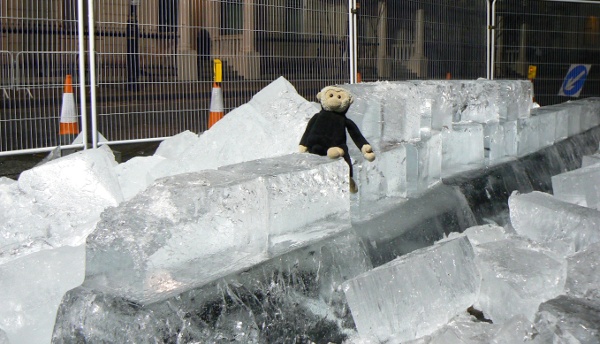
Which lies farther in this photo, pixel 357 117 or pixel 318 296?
pixel 357 117

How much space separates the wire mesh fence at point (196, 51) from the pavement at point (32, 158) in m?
0.14

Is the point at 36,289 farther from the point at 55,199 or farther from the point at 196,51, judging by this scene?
the point at 196,51

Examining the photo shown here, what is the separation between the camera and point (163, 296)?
2447mm

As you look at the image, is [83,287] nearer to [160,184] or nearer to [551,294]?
[160,184]

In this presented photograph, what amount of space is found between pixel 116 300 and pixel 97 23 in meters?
4.08

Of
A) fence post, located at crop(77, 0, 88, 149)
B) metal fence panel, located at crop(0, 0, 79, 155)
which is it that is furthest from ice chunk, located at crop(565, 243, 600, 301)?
metal fence panel, located at crop(0, 0, 79, 155)

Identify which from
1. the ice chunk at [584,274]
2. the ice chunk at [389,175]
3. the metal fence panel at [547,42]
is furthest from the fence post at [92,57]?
the metal fence panel at [547,42]

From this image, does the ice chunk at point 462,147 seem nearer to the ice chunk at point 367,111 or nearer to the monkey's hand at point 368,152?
the ice chunk at point 367,111

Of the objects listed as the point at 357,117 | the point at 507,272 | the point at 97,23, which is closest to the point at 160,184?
the point at 507,272

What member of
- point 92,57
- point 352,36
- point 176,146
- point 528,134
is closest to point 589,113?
point 528,134

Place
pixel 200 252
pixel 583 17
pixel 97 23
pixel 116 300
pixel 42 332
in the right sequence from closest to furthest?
pixel 116 300 → pixel 200 252 → pixel 42 332 → pixel 97 23 → pixel 583 17

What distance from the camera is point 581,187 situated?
4504mm

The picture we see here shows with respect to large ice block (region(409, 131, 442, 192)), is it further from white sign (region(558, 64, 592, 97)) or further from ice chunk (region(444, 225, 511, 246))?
white sign (region(558, 64, 592, 97))

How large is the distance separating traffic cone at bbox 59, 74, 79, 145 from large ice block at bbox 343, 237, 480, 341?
381 cm
